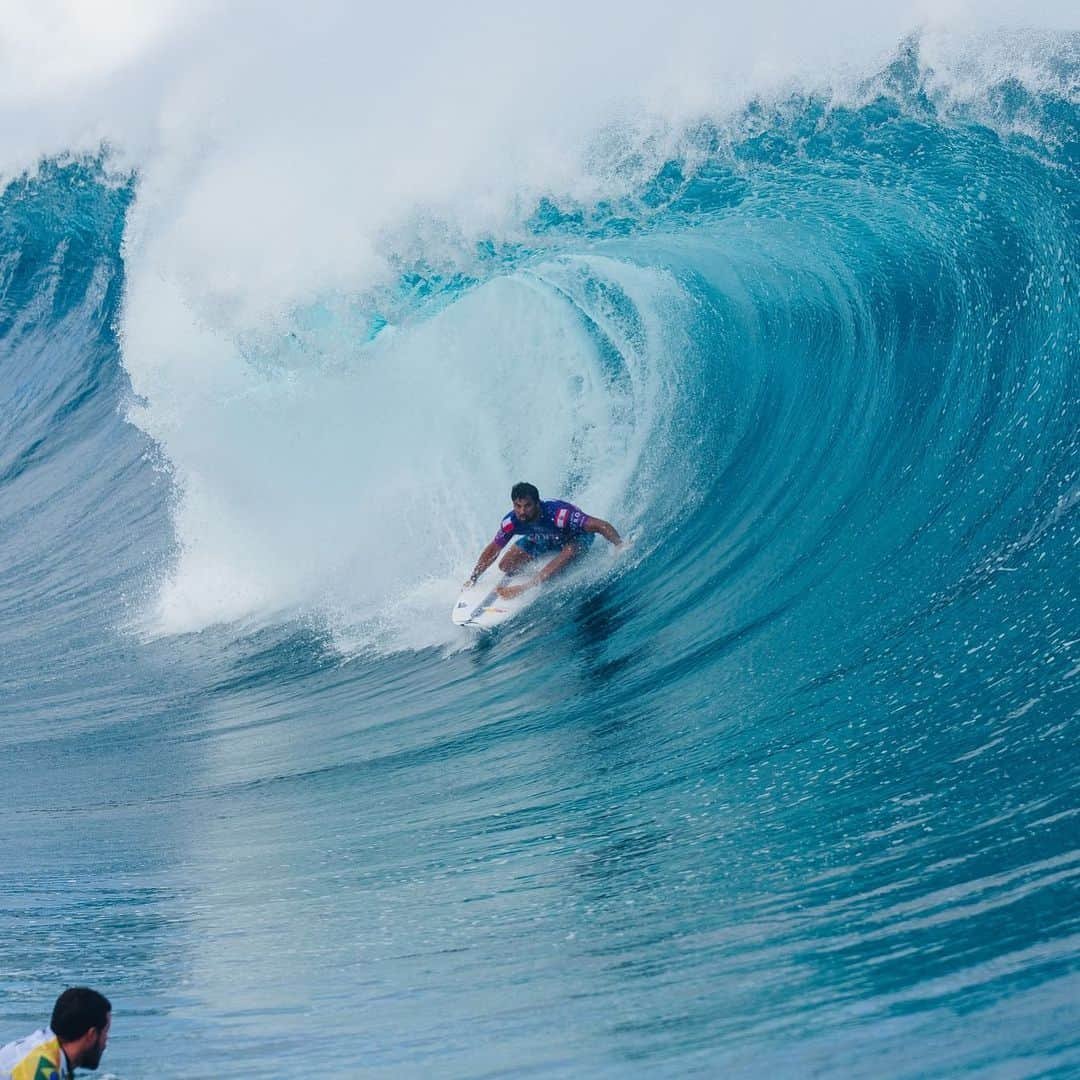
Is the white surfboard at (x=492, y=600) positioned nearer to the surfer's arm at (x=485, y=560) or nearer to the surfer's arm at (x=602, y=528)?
the surfer's arm at (x=485, y=560)

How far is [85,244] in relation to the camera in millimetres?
19641

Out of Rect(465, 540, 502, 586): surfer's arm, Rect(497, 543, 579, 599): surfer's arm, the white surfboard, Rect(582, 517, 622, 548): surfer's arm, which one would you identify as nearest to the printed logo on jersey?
the white surfboard

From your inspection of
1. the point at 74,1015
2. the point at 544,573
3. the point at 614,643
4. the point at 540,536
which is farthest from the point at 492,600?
the point at 74,1015

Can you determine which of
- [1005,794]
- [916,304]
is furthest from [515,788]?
[916,304]

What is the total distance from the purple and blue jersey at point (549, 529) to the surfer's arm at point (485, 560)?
4 centimetres

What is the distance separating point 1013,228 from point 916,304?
0.91 meters

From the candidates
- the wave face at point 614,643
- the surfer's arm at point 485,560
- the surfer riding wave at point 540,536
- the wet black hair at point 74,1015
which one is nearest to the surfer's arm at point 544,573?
the surfer riding wave at point 540,536

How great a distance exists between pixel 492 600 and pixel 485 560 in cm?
42

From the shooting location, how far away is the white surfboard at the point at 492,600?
328 inches

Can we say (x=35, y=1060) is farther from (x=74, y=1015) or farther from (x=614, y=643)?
(x=614, y=643)

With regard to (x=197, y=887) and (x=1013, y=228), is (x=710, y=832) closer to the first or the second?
(x=197, y=887)

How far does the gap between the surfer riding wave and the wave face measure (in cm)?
19

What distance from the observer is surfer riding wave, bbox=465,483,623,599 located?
855 cm

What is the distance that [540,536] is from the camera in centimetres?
872
